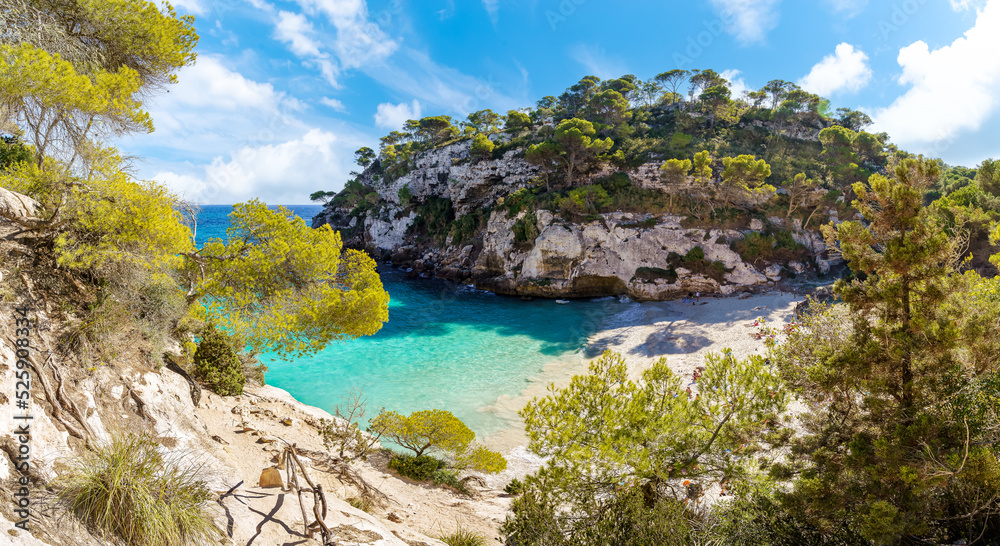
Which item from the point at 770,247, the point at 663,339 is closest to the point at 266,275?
the point at 663,339

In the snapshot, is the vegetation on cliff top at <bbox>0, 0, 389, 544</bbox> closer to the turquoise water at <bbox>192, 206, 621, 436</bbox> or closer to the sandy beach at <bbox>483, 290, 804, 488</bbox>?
the sandy beach at <bbox>483, 290, 804, 488</bbox>

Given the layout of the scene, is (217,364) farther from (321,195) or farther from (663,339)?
(321,195)

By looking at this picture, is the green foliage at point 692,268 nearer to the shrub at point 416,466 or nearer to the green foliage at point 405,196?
the shrub at point 416,466

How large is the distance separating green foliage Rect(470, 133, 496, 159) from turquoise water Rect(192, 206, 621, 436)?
1980cm

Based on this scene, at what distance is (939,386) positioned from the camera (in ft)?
15.5

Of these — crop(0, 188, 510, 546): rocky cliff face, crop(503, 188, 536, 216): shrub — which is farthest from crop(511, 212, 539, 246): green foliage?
crop(0, 188, 510, 546): rocky cliff face

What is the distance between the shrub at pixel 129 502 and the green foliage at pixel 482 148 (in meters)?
42.9

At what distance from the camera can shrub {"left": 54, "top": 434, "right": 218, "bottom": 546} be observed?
12.1ft

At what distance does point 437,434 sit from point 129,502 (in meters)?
6.71

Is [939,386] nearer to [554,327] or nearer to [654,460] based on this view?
[654,460]

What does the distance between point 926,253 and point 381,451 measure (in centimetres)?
1149

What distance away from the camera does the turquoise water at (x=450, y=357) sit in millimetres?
16141

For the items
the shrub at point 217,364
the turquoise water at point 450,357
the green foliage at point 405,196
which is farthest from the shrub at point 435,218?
the shrub at point 217,364

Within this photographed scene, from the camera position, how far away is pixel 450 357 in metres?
20.8
